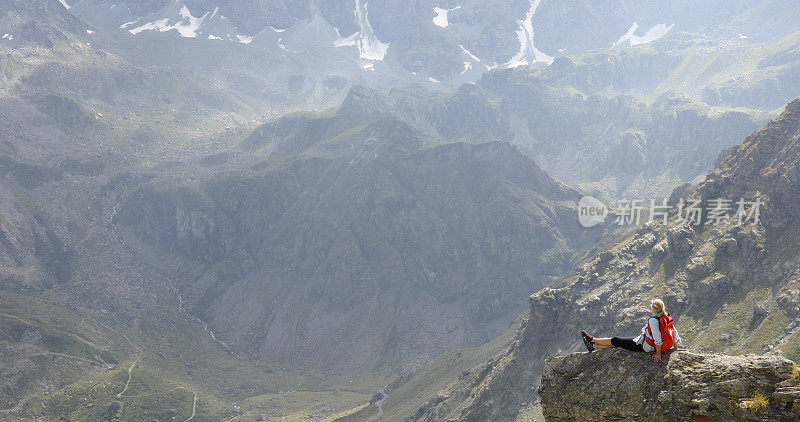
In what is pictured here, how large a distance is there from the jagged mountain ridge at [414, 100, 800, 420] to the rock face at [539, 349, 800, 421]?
8254cm

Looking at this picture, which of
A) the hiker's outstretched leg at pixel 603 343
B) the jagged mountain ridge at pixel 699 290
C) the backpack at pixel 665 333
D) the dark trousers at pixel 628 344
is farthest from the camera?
the jagged mountain ridge at pixel 699 290

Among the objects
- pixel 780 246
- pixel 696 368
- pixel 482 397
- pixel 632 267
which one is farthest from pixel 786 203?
pixel 696 368

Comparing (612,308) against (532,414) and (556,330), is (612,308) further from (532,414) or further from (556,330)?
(532,414)

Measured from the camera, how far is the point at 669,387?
21.6m

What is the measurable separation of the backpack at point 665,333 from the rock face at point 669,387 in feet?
2.74

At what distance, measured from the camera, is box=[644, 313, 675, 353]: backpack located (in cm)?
2166

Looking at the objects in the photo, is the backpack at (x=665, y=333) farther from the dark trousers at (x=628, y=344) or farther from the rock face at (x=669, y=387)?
the rock face at (x=669, y=387)

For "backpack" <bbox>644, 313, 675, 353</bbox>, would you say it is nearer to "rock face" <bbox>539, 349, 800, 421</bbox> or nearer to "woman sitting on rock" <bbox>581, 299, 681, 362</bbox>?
"woman sitting on rock" <bbox>581, 299, 681, 362</bbox>

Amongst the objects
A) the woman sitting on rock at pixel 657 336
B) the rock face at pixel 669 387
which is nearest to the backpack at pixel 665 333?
the woman sitting on rock at pixel 657 336

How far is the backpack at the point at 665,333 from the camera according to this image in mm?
21656

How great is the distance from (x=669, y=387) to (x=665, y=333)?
2.38 meters

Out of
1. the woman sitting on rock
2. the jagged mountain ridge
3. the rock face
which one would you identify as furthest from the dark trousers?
the jagged mountain ridge

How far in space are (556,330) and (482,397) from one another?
31232 mm

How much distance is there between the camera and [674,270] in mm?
124875
